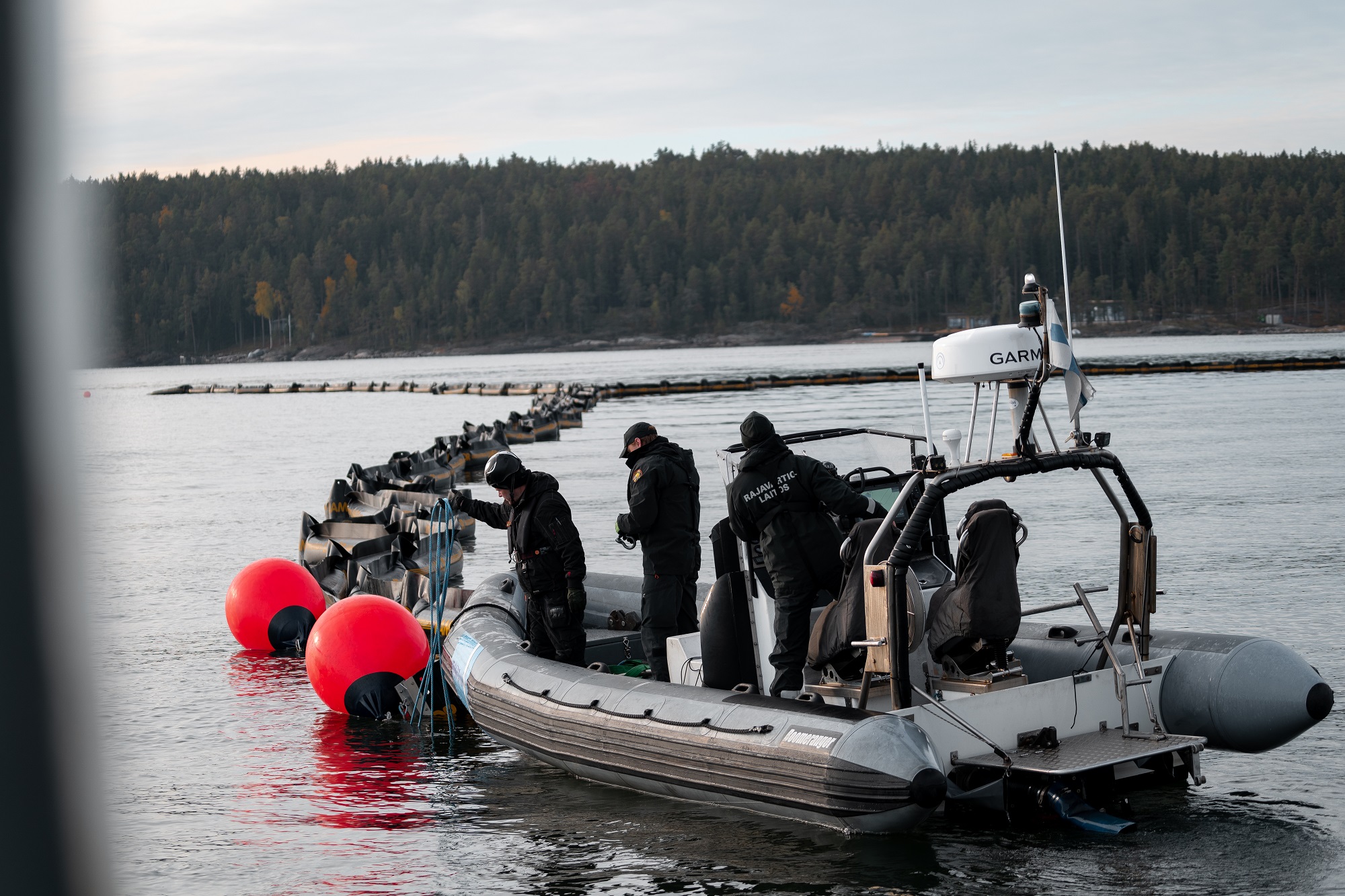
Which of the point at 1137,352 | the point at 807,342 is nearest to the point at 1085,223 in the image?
the point at 807,342

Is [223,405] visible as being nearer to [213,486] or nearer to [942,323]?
[213,486]

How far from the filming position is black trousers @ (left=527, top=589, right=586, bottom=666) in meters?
9.62

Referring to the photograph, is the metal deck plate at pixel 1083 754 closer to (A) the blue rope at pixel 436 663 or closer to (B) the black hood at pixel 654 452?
(B) the black hood at pixel 654 452

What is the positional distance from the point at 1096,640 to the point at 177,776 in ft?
21.5

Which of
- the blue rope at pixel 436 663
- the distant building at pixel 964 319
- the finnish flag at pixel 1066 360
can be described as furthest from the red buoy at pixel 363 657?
the distant building at pixel 964 319

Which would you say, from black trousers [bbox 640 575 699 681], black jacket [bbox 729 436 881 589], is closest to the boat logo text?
black jacket [bbox 729 436 881 589]

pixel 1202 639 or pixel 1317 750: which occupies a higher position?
pixel 1202 639

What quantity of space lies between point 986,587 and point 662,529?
2633 mm

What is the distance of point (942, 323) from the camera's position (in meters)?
179

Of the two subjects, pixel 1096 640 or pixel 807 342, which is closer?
pixel 1096 640

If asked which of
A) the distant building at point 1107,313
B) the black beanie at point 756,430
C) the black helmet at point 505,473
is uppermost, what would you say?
the distant building at point 1107,313

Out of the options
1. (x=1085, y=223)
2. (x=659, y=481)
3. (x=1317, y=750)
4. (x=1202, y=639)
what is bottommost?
(x=1317, y=750)

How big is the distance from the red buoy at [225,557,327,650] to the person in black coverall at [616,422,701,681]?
6380 mm

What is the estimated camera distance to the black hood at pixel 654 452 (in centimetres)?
927
